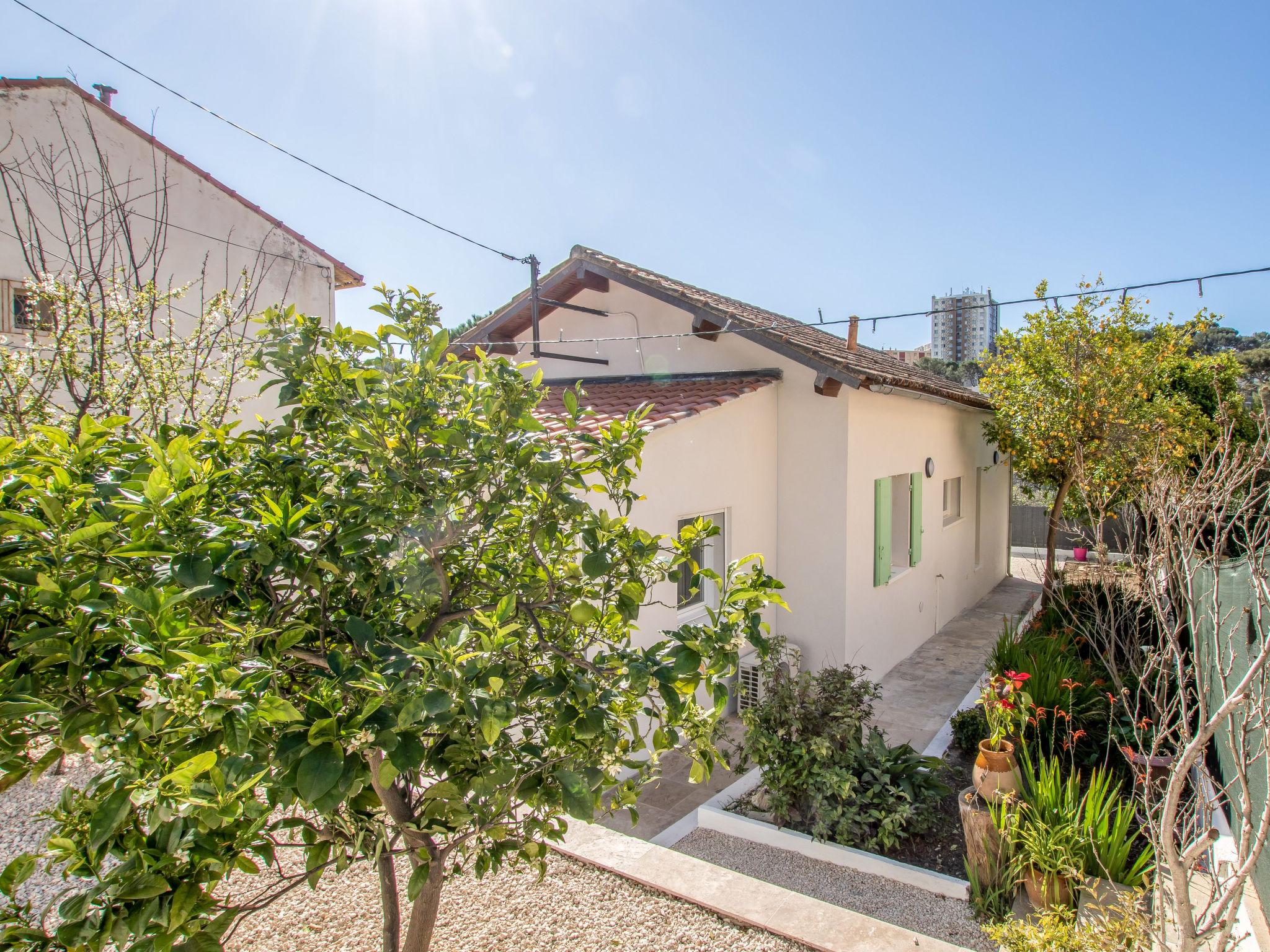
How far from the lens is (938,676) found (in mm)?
11164

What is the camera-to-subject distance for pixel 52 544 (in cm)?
168

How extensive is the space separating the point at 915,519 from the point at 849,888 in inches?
331

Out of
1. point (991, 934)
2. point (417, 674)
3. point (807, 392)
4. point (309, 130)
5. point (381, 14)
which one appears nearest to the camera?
point (417, 674)

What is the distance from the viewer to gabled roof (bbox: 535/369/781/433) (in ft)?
27.5

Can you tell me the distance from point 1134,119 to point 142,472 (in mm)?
11347

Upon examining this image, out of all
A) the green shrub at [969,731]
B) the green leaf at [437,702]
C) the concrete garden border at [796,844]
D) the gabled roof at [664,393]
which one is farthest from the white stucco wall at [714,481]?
the green leaf at [437,702]

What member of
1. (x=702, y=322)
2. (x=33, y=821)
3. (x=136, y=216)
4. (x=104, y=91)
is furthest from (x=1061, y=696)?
(x=104, y=91)

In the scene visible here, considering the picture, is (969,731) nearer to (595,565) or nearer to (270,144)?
(595,565)

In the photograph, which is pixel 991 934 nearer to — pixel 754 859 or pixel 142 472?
pixel 754 859

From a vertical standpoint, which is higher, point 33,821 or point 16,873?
point 16,873

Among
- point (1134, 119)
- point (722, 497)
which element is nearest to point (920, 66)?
point (1134, 119)

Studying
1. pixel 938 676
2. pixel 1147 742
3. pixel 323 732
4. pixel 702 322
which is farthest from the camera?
pixel 938 676

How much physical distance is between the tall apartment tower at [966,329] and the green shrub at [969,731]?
4.85 m

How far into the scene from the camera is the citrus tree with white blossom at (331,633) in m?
1.50
